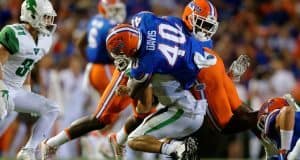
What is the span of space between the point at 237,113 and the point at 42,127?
1.55m

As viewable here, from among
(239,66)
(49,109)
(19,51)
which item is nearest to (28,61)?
(19,51)

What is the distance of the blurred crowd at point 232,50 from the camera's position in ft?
35.2

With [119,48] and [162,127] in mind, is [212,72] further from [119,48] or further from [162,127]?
[119,48]

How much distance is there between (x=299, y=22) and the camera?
12.5m

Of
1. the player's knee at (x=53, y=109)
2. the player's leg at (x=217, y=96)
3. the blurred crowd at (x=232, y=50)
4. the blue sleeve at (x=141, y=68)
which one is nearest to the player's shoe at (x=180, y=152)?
the blue sleeve at (x=141, y=68)

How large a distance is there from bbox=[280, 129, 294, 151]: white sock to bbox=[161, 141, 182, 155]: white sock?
0.74 meters

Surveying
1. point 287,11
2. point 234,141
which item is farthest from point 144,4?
point 234,141

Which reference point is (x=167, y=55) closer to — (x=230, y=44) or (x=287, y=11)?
(x=230, y=44)

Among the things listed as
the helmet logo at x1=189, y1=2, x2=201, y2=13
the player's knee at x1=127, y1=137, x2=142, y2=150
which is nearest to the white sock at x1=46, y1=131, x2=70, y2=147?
the player's knee at x1=127, y1=137, x2=142, y2=150

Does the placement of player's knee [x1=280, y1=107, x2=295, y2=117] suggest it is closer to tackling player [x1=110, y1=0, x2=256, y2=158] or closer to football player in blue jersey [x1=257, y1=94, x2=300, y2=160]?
football player in blue jersey [x1=257, y1=94, x2=300, y2=160]

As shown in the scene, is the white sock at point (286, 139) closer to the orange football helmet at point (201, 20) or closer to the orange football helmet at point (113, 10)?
the orange football helmet at point (201, 20)

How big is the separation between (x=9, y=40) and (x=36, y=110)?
657mm

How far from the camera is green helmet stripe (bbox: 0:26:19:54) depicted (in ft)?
21.9

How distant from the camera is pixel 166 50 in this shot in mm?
6465
